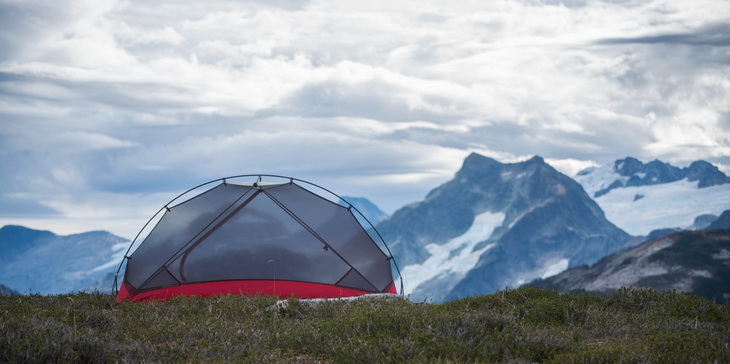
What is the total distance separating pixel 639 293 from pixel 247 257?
420 inches

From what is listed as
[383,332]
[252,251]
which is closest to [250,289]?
[252,251]

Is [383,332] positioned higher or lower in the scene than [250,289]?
lower

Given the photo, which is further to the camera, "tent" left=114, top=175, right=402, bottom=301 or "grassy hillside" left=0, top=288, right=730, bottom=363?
"tent" left=114, top=175, right=402, bottom=301

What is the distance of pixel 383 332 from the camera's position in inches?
417

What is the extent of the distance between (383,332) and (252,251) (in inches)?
392

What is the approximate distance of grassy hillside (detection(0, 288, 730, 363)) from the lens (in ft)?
30.9

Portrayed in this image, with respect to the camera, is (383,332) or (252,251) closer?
(383,332)

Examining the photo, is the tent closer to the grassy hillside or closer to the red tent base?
the red tent base

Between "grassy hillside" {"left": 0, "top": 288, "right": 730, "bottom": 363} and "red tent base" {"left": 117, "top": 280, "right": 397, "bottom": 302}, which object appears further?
"red tent base" {"left": 117, "top": 280, "right": 397, "bottom": 302}

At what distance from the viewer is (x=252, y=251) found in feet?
65.3

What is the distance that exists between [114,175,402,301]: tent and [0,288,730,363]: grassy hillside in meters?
4.54

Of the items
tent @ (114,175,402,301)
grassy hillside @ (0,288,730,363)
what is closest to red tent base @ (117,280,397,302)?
tent @ (114,175,402,301)

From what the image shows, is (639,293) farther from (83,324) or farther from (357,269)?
(83,324)

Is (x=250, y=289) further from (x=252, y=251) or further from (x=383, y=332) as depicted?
(x=383, y=332)
